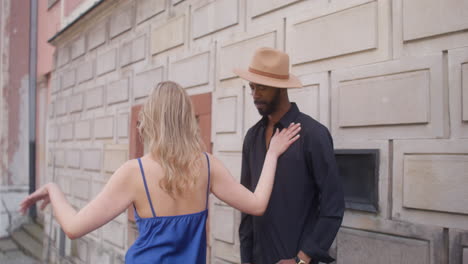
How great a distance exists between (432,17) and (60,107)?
26.1ft

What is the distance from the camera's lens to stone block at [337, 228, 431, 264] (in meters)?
2.49

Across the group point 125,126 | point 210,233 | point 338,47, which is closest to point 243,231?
point 338,47

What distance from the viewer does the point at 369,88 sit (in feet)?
9.19

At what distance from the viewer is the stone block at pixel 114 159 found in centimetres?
625

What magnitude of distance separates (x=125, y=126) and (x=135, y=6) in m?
1.67

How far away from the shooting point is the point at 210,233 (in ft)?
14.2

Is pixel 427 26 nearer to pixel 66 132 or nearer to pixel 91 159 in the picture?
pixel 91 159

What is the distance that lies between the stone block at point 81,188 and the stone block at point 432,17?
6062 mm

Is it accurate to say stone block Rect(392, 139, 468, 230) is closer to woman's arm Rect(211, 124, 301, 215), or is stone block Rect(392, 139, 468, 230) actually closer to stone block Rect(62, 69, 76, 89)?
woman's arm Rect(211, 124, 301, 215)

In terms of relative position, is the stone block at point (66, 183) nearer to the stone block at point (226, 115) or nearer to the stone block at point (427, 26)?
the stone block at point (226, 115)

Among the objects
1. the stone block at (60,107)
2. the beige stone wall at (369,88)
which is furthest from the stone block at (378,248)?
the stone block at (60,107)

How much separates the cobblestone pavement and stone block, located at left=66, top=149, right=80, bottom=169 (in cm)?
227

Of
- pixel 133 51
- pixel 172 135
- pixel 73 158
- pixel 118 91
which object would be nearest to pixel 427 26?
pixel 172 135

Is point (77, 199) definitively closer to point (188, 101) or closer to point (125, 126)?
point (125, 126)
